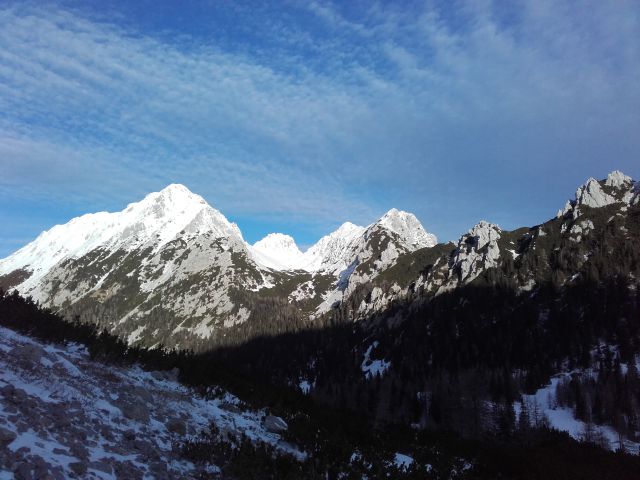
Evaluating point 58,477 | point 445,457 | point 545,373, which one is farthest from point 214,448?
point 545,373

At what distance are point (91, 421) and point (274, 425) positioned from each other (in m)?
8.87

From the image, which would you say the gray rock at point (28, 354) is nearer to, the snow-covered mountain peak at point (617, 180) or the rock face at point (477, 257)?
the rock face at point (477, 257)

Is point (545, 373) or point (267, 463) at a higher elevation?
point (545, 373)

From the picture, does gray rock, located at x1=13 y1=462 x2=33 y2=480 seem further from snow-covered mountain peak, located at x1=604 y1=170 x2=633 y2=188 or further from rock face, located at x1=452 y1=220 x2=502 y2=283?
snow-covered mountain peak, located at x1=604 y1=170 x2=633 y2=188

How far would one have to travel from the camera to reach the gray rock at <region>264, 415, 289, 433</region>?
19.2m

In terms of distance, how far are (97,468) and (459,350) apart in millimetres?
136720

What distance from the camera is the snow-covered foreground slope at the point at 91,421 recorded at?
954 cm

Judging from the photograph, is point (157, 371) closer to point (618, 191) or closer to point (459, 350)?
point (459, 350)

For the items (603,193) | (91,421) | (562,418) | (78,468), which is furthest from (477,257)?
(78,468)

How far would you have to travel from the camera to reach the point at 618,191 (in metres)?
186

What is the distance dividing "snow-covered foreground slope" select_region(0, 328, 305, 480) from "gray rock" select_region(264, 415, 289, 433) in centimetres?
34

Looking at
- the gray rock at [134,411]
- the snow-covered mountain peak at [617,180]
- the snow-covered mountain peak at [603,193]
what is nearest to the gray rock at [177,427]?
the gray rock at [134,411]

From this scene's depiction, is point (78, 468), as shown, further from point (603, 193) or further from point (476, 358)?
point (603, 193)

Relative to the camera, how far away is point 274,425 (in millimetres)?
19297
